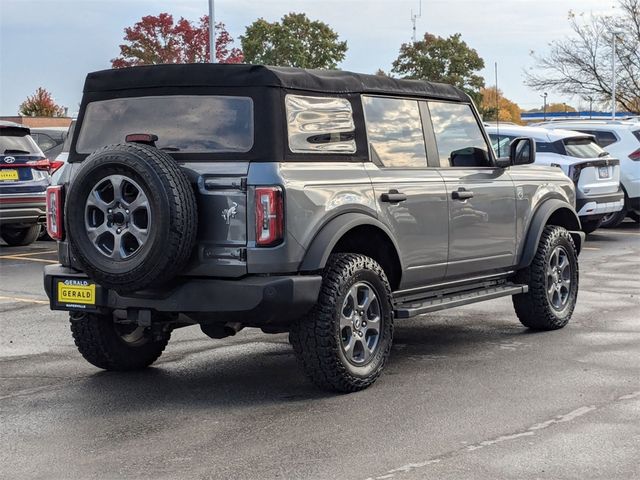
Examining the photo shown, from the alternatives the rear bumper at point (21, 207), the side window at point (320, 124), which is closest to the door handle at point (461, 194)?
the side window at point (320, 124)

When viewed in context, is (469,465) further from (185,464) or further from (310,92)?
(310,92)

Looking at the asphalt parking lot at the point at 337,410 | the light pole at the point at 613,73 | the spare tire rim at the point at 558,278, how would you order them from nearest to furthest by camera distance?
the asphalt parking lot at the point at 337,410
the spare tire rim at the point at 558,278
the light pole at the point at 613,73

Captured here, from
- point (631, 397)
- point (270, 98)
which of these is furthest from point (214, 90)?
point (631, 397)

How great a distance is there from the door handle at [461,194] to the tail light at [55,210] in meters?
2.67

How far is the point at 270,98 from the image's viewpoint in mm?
6492

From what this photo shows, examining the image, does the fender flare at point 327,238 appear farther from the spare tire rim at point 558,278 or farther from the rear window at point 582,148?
the rear window at point 582,148

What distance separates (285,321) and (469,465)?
1673 mm

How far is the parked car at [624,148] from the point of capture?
1881cm

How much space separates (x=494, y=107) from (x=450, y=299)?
1898 inches

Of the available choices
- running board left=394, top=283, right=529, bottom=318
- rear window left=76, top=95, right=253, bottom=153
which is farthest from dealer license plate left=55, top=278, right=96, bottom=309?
running board left=394, top=283, right=529, bottom=318

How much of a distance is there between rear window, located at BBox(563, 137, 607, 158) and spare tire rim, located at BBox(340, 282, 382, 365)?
10003 mm

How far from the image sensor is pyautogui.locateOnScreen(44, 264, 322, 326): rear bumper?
20.3 ft

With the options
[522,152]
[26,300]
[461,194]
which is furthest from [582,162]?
[461,194]

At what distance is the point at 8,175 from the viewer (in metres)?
15.6
